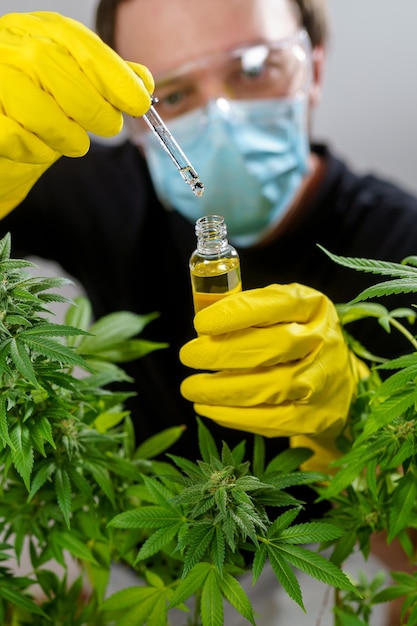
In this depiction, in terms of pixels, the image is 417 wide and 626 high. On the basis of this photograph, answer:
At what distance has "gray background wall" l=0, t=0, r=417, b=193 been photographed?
95.7 inches

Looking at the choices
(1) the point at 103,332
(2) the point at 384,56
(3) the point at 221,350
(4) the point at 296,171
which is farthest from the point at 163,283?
(2) the point at 384,56

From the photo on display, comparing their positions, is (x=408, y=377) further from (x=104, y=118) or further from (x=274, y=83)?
(x=274, y=83)

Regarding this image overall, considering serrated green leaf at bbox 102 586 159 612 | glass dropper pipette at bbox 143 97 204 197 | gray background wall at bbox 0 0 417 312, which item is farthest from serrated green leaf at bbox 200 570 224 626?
gray background wall at bbox 0 0 417 312

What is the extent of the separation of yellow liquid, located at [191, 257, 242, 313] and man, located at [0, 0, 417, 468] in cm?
2

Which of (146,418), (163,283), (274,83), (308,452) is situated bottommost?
(146,418)

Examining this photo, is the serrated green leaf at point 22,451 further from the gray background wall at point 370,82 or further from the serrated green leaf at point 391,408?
the gray background wall at point 370,82

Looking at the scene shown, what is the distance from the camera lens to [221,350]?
2.32ft

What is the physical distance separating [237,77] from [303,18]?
1.13 ft

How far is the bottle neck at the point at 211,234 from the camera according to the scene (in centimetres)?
64

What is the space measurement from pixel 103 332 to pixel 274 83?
0.89 meters

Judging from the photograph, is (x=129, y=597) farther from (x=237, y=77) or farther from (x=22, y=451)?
(x=237, y=77)

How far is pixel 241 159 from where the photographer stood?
1408 millimetres

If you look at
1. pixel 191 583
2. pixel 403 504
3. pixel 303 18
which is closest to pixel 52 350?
pixel 191 583

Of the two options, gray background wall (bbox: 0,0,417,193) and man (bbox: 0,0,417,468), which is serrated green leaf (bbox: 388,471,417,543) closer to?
man (bbox: 0,0,417,468)
